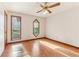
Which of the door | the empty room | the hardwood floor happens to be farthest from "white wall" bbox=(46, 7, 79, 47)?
the door

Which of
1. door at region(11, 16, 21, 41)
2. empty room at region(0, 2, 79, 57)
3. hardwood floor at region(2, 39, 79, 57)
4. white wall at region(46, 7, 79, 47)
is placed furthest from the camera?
door at region(11, 16, 21, 41)

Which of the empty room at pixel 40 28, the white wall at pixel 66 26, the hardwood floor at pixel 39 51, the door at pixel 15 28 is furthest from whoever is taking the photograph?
the door at pixel 15 28

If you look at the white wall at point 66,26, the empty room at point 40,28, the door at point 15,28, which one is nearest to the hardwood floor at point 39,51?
the empty room at point 40,28

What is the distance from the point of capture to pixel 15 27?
6117 mm

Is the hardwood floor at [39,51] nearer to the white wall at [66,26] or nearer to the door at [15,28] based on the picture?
the white wall at [66,26]

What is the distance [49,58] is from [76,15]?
2914mm

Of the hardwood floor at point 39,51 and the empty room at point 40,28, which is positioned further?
the empty room at point 40,28

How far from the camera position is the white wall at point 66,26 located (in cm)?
469

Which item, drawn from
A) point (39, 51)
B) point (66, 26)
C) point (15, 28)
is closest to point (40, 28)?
point (15, 28)

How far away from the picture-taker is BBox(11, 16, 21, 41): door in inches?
233

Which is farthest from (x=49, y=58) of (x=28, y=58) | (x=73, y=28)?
(x=73, y=28)

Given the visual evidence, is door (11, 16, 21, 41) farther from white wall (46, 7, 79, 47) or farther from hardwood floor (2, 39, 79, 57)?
white wall (46, 7, 79, 47)

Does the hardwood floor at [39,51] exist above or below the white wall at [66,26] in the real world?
below

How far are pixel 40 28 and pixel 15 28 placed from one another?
2580 millimetres
